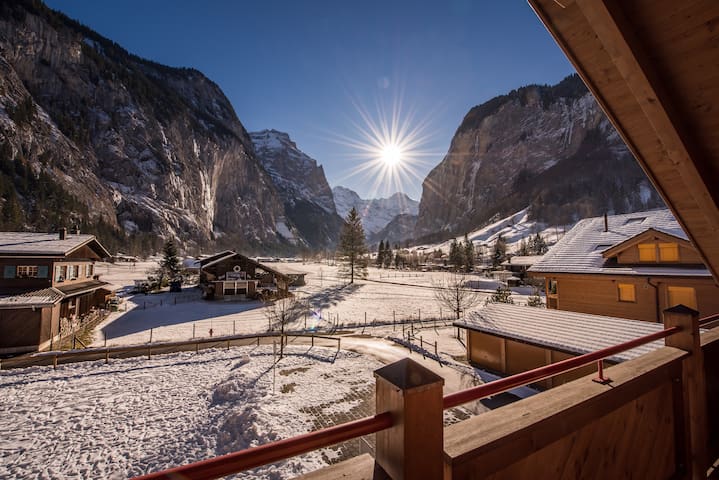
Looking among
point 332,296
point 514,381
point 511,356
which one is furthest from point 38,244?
point 511,356

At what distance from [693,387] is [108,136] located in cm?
13800

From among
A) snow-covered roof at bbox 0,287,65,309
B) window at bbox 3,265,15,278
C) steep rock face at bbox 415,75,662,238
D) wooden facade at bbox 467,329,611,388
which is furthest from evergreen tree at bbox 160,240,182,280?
steep rock face at bbox 415,75,662,238

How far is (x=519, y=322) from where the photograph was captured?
1473cm

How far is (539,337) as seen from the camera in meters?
13.0

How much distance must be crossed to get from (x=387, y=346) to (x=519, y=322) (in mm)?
7916

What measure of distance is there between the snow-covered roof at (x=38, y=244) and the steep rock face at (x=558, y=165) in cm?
15796

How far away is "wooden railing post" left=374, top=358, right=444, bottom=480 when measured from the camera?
153 centimetres

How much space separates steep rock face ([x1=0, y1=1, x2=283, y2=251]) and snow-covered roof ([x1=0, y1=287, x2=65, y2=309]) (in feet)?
243

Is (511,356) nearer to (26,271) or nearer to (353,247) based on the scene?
(26,271)

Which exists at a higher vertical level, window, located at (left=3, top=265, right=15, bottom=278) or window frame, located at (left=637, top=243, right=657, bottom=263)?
window frame, located at (left=637, top=243, right=657, bottom=263)

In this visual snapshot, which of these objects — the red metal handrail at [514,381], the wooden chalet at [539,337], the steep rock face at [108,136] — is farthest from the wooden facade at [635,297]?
the steep rock face at [108,136]

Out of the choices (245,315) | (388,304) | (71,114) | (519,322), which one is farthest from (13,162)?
(519,322)

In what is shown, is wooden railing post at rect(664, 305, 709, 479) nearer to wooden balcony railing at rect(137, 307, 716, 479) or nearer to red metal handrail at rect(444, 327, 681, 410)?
red metal handrail at rect(444, 327, 681, 410)

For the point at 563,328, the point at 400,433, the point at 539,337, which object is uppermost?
the point at 400,433
